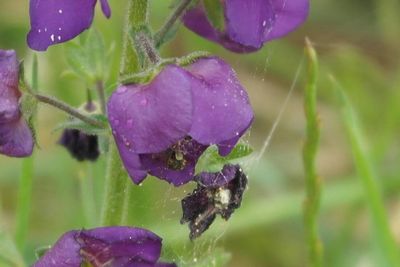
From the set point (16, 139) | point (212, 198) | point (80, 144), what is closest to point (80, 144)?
point (80, 144)

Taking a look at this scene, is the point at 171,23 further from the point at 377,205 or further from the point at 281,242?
the point at 281,242

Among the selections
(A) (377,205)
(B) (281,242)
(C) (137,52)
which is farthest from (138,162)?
(B) (281,242)

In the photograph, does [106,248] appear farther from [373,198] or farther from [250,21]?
[373,198]

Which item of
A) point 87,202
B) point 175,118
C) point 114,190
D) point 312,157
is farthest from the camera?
point 87,202

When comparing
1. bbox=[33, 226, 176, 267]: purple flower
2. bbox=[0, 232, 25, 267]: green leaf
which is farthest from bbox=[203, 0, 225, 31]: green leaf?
bbox=[0, 232, 25, 267]: green leaf

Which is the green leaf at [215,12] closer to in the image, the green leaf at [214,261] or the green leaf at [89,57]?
the green leaf at [89,57]

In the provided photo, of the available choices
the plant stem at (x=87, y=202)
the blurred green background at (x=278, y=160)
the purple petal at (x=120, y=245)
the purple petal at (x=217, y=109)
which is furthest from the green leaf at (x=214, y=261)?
the purple petal at (x=217, y=109)

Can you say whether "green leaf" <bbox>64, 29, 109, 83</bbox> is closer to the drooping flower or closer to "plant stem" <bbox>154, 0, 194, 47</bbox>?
"plant stem" <bbox>154, 0, 194, 47</bbox>
